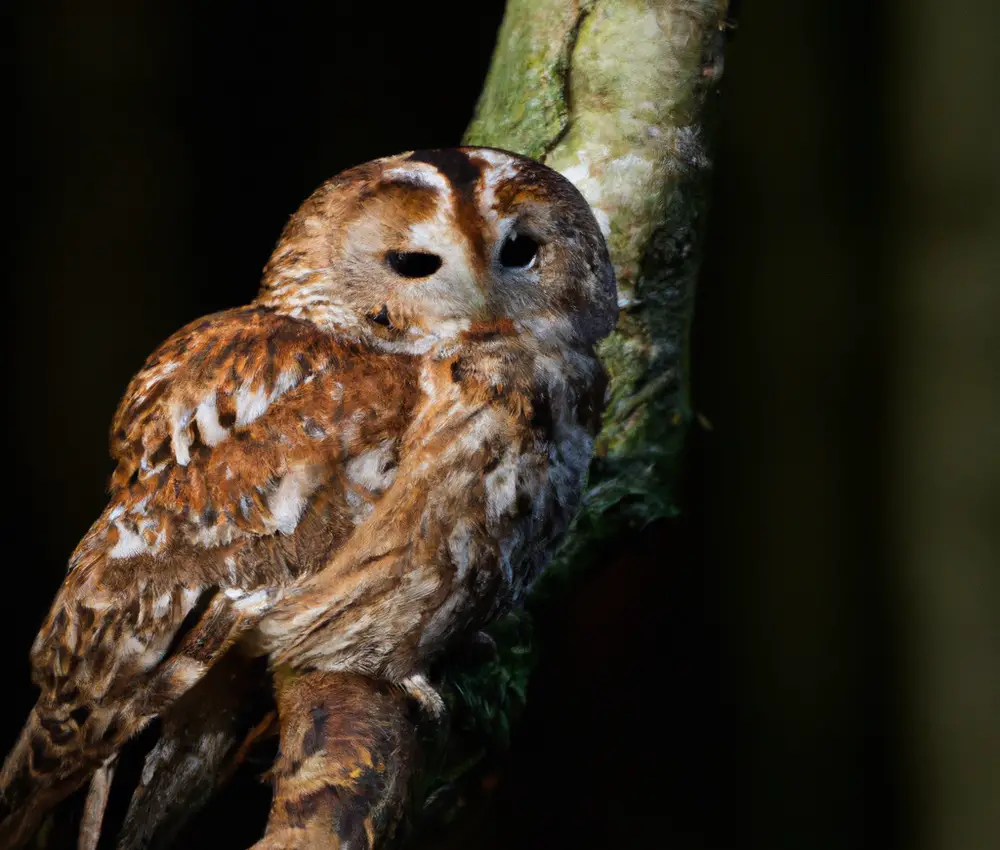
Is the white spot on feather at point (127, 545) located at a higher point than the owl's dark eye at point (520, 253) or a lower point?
lower

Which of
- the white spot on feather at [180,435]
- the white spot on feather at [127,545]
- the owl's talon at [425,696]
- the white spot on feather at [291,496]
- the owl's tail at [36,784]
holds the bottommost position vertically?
the owl's tail at [36,784]

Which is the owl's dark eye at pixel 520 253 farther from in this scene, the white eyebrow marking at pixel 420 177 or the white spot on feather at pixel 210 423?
the white spot on feather at pixel 210 423

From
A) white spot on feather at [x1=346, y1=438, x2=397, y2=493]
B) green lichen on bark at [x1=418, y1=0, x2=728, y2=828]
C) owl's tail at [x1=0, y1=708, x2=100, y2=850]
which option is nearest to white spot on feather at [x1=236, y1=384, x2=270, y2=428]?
white spot on feather at [x1=346, y1=438, x2=397, y2=493]

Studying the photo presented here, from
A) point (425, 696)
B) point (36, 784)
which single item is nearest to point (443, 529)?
point (425, 696)

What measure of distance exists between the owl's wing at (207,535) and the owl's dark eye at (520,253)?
6.7 inches

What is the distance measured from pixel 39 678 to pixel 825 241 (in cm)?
188

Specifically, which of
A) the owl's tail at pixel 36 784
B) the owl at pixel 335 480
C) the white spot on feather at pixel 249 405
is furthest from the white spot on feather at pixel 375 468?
the owl's tail at pixel 36 784

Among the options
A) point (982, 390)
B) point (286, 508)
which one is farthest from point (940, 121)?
point (286, 508)

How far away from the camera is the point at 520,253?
1075mm

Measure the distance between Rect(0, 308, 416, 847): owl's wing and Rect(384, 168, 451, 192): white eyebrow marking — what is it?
0.58 feet

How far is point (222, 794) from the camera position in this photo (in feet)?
3.59

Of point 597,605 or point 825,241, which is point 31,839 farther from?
point 825,241

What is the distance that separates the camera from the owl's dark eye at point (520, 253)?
1053 millimetres

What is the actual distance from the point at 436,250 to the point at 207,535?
361mm
